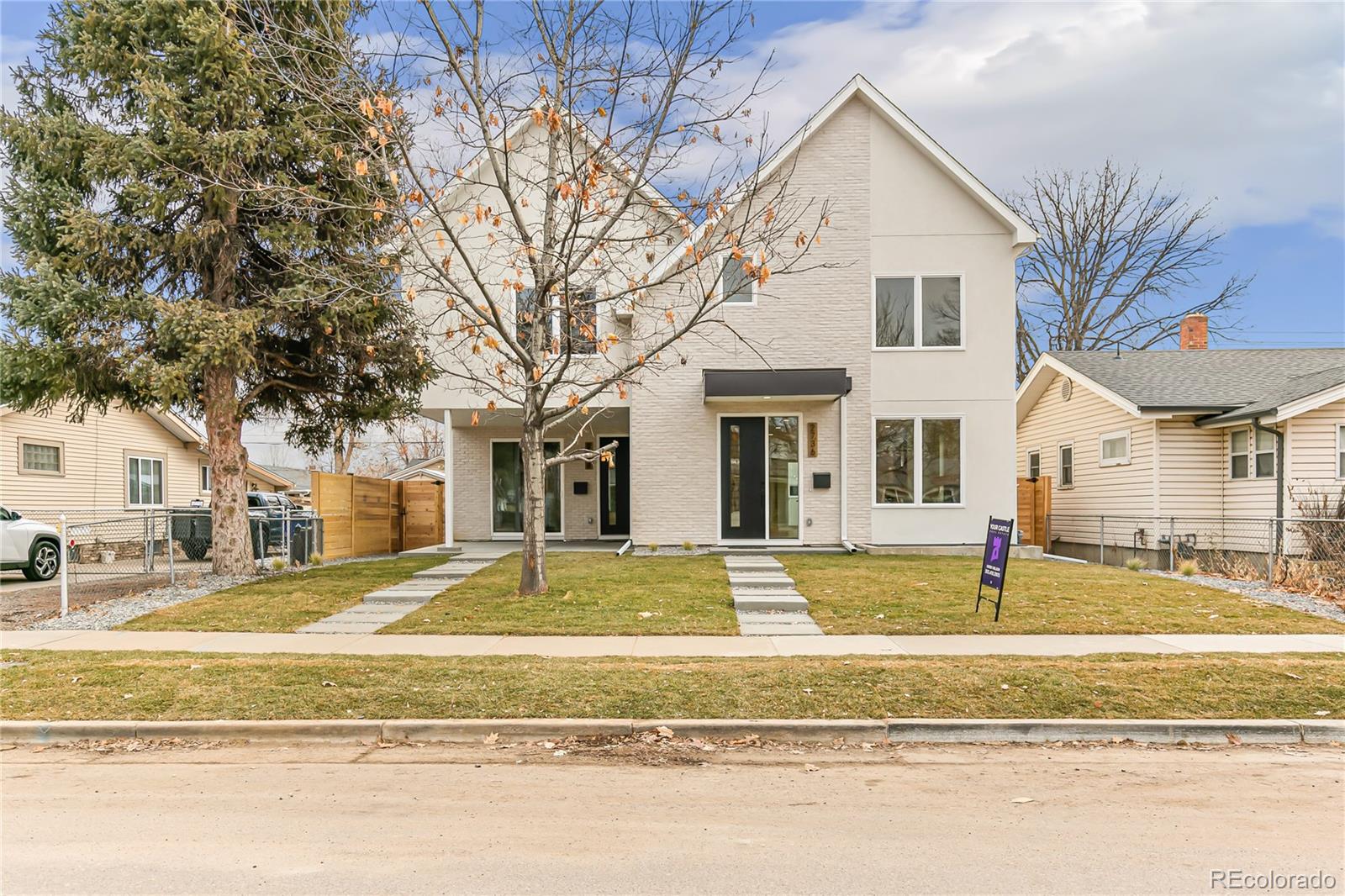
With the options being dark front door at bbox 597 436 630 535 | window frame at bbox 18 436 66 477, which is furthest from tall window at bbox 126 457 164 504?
dark front door at bbox 597 436 630 535

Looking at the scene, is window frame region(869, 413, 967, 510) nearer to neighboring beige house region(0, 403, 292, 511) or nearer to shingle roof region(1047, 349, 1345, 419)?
shingle roof region(1047, 349, 1345, 419)

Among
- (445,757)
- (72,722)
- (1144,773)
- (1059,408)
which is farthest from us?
(1059,408)

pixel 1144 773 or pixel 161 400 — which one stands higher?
pixel 161 400

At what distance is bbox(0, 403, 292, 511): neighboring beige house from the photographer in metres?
22.2

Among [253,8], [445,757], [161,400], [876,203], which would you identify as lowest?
[445,757]

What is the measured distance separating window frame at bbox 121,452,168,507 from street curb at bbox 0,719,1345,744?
23000 mm

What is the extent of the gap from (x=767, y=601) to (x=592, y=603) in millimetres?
2331

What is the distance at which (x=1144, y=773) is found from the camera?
6.02m

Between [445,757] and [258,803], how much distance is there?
1.36m

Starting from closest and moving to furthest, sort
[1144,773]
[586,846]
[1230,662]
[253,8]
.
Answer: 1. [586,846]
2. [1144,773]
3. [1230,662]
4. [253,8]

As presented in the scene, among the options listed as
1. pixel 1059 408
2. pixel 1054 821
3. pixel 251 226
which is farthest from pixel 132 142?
pixel 1059 408

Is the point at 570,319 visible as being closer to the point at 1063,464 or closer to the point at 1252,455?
the point at 1252,455

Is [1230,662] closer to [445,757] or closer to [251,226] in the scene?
[445,757]

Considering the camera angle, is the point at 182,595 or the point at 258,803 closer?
the point at 258,803
